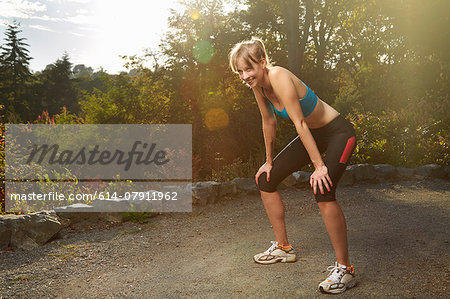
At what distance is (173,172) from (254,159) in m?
2.01

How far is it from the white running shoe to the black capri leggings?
1.89ft

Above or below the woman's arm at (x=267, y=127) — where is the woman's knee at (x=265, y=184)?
below

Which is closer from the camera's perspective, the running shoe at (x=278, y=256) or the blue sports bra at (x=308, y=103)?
the blue sports bra at (x=308, y=103)

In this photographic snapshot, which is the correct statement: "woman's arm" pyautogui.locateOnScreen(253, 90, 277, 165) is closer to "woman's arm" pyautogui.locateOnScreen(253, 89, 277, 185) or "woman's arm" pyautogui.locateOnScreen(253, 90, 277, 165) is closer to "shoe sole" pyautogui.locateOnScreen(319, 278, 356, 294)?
"woman's arm" pyautogui.locateOnScreen(253, 89, 277, 185)

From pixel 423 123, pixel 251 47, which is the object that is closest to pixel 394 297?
pixel 251 47

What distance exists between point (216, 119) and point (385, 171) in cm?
386

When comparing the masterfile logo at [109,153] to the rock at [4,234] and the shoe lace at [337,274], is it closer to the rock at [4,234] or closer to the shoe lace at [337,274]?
the rock at [4,234]

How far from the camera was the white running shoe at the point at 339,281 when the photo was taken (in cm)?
293

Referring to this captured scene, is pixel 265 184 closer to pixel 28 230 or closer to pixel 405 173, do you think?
pixel 28 230

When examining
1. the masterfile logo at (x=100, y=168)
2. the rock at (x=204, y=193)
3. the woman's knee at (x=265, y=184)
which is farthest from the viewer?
the rock at (x=204, y=193)

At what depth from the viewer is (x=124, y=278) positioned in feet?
12.0

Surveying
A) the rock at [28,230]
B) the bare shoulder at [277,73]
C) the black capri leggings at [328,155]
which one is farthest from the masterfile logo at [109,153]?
the bare shoulder at [277,73]

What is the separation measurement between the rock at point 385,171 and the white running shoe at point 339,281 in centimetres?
490

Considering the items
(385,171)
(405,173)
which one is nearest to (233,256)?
(385,171)
